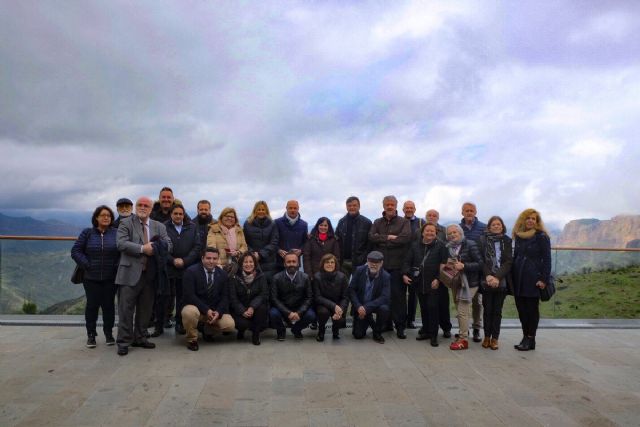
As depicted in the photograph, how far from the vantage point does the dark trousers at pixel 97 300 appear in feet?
19.5

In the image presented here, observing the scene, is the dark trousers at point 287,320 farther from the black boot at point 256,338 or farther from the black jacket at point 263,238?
the black jacket at point 263,238

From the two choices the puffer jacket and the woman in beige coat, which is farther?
the woman in beige coat

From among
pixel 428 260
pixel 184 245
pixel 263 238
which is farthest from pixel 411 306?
pixel 184 245

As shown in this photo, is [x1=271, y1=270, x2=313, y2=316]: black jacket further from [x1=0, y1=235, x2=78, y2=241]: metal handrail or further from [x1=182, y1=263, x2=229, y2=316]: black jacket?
[x1=0, y1=235, x2=78, y2=241]: metal handrail

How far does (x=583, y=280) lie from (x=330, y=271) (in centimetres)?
461

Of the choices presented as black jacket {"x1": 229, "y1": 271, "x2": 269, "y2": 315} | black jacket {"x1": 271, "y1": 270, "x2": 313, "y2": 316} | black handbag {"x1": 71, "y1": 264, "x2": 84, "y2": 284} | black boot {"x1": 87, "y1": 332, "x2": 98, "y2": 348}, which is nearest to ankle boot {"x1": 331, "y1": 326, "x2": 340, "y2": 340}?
black jacket {"x1": 271, "y1": 270, "x2": 313, "y2": 316}

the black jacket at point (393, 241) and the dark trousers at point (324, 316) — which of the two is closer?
the dark trousers at point (324, 316)

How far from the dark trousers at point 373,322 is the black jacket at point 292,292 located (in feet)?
2.21

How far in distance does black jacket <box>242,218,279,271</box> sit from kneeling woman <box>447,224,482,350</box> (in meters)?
2.23

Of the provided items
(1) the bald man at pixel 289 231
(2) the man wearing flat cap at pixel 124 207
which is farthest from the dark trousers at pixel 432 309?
(2) the man wearing flat cap at pixel 124 207

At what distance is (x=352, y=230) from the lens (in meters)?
7.04

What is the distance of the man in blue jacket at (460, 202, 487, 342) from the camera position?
6.57m

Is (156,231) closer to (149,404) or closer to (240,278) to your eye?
(240,278)

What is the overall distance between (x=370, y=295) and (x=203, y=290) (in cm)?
207
